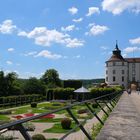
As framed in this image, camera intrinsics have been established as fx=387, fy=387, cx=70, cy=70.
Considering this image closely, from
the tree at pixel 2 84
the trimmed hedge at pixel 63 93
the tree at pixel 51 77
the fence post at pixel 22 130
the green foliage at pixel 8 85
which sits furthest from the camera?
the tree at pixel 51 77

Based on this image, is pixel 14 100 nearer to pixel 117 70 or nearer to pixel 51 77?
pixel 51 77

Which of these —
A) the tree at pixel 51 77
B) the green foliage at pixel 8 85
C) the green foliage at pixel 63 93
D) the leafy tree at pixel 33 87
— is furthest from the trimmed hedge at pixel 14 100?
the tree at pixel 51 77

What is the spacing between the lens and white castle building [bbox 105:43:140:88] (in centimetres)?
15200

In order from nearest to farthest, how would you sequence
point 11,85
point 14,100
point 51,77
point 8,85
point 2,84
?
1. point 14,100
2. point 2,84
3. point 8,85
4. point 11,85
5. point 51,77

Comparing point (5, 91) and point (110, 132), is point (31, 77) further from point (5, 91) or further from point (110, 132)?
point (110, 132)

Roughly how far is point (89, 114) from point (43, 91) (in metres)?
81.7

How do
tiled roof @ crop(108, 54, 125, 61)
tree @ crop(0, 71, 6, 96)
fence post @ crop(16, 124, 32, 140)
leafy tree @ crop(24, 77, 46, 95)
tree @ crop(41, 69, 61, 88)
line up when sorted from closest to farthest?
fence post @ crop(16, 124, 32, 140)
tree @ crop(0, 71, 6, 96)
leafy tree @ crop(24, 77, 46, 95)
tree @ crop(41, 69, 61, 88)
tiled roof @ crop(108, 54, 125, 61)

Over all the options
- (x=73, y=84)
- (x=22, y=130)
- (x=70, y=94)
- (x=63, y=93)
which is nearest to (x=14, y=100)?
(x=70, y=94)

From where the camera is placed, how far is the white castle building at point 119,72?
499 feet

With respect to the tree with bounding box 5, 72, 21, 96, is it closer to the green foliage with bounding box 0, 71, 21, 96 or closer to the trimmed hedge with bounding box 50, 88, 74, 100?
the green foliage with bounding box 0, 71, 21, 96

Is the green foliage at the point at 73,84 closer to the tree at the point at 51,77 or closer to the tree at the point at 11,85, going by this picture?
the tree at the point at 11,85

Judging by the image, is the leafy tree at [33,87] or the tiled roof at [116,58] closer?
the leafy tree at [33,87]

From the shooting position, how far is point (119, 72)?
501ft

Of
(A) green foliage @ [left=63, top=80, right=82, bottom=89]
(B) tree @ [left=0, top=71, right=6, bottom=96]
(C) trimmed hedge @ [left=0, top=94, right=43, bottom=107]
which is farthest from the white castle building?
(C) trimmed hedge @ [left=0, top=94, right=43, bottom=107]
